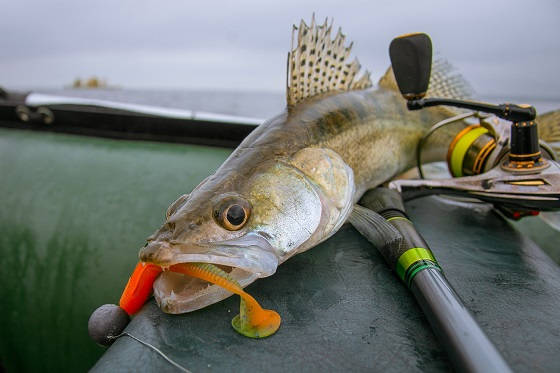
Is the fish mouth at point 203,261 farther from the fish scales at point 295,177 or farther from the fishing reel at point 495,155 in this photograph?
the fishing reel at point 495,155

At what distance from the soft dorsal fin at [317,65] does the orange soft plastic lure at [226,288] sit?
943mm

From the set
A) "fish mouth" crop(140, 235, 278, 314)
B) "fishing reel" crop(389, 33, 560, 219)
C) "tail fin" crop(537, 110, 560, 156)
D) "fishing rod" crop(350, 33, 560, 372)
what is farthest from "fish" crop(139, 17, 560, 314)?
"tail fin" crop(537, 110, 560, 156)

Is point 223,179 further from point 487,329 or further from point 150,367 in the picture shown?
point 487,329

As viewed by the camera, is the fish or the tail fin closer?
the fish

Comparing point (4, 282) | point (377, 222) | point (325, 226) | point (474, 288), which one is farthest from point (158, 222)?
point (474, 288)

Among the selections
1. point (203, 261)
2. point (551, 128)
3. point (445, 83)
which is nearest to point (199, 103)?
point (445, 83)

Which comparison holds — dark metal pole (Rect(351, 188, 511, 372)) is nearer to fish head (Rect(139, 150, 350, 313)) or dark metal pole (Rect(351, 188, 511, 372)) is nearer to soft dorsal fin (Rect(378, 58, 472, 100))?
fish head (Rect(139, 150, 350, 313))

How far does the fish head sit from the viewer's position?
99 cm

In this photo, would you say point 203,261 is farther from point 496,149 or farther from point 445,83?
point 445,83

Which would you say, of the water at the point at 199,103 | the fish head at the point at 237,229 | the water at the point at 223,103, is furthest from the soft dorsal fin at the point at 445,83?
the fish head at the point at 237,229

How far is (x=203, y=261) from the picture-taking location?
96 cm

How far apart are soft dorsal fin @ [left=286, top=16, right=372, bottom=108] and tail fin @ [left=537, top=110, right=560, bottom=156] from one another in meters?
1.12

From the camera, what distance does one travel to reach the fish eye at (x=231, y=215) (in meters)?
1.11

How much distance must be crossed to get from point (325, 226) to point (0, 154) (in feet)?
8.69
